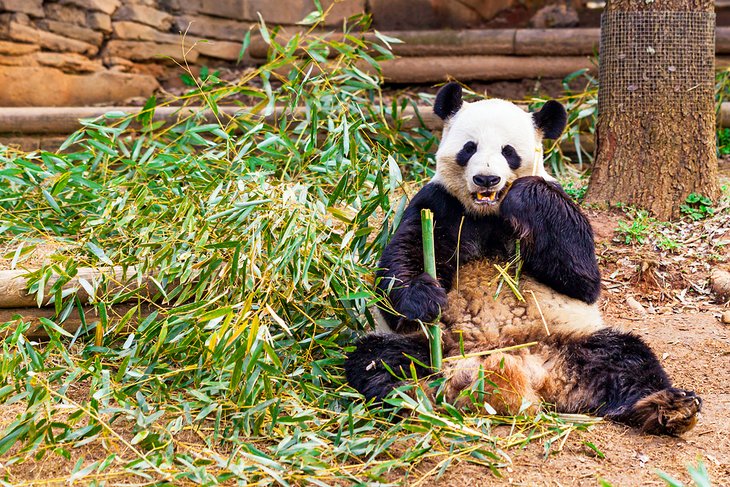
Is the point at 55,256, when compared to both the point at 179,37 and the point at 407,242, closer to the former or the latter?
the point at 407,242

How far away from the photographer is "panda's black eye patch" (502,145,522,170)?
323 cm

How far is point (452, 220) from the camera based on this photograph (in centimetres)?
330

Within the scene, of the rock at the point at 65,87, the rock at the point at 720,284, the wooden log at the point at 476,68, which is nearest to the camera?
the rock at the point at 720,284

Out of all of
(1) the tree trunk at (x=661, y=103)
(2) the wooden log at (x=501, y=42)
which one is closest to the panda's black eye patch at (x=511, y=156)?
(1) the tree trunk at (x=661, y=103)

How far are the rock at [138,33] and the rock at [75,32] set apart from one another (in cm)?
15

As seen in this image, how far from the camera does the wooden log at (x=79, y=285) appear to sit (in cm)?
355

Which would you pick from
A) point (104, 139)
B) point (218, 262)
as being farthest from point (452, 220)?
point (104, 139)

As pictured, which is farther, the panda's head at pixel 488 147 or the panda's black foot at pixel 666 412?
the panda's head at pixel 488 147

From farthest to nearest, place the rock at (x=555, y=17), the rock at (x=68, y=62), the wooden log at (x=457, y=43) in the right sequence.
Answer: the rock at (x=555, y=17) → the wooden log at (x=457, y=43) → the rock at (x=68, y=62)

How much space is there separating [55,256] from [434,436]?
5.98ft

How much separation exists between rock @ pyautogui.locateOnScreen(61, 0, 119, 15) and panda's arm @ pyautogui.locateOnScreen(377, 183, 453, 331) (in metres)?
4.38

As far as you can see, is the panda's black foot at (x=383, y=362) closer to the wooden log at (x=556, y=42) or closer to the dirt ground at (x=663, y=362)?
the dirt ground at (x=663, y=362)

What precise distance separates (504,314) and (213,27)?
5086 millimetres

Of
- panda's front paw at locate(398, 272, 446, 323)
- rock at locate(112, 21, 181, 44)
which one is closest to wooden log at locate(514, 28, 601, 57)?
rock at locate(112, 21, 181, 44)
